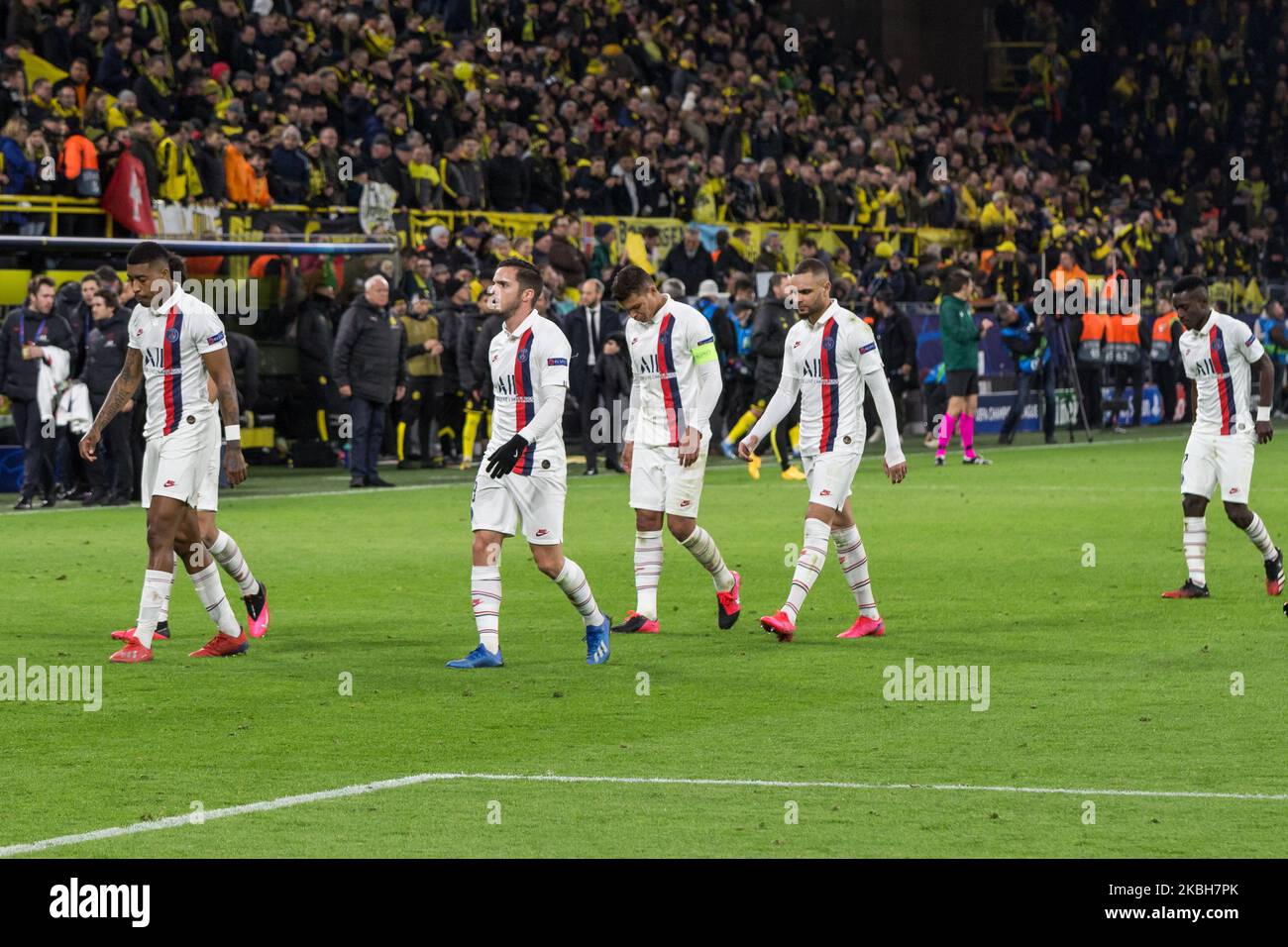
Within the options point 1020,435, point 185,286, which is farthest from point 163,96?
point 1020,435

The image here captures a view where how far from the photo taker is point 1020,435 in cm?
3428

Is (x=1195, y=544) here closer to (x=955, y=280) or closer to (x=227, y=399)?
(x=227, y=399)

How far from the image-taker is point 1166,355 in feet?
121

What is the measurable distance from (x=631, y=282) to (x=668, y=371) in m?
0.62

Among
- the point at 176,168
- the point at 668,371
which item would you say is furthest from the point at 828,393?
the point at 176,168

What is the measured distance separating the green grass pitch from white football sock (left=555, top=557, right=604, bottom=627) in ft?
0.95

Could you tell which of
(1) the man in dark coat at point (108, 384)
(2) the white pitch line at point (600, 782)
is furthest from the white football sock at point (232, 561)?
(1) the man in dark coat at point (108, 384)

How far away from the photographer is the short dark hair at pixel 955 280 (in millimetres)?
27531

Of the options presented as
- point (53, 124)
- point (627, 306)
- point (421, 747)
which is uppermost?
point (53, 124)

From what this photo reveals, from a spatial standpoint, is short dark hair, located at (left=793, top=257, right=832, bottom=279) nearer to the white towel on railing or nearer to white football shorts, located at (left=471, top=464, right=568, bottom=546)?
white football shorts, located at (left=471, top=464, right=568, bottom=546)

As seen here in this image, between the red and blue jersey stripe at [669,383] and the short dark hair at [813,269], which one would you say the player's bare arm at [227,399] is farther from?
the short dark hair at [813,269]

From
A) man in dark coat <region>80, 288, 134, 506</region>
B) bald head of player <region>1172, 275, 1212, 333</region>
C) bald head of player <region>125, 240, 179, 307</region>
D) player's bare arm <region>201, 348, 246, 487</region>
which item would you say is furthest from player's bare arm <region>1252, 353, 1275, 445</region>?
man in dark coat <region>80, 288, 134, 506</region>

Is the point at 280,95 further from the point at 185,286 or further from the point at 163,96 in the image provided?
the point at 185,286
